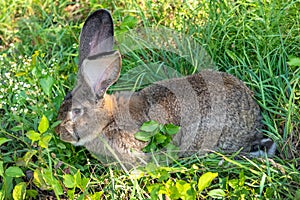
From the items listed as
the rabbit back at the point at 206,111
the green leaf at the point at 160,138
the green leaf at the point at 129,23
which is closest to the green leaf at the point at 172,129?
the green leaf at the point at 160,138

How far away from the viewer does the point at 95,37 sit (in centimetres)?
455

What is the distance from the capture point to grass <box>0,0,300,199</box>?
414 cm

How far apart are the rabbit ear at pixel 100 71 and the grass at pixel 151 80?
1.37 ft

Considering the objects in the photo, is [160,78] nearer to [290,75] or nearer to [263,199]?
[290,75]

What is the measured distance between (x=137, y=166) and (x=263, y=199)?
0.93 metres

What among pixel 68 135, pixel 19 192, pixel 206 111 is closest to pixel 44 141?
pixel 68 135

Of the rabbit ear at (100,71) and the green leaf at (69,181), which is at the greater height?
the rabbit ear at (100,71)

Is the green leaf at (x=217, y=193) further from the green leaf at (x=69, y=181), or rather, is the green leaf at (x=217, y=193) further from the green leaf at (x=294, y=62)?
the green leaf at (x=294, y=62)

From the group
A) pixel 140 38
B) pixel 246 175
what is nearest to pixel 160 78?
pixel 140 38

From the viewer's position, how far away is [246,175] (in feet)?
13.9

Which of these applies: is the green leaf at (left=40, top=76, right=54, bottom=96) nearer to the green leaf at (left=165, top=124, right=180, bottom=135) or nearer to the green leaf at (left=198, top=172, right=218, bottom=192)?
the green leaf at (left=165, top=124, right=180, bottom=135)

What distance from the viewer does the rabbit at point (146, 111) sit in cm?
438

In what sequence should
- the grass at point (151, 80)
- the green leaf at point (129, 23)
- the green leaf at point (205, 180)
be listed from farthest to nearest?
the green leaf at point (129, 23) → the grass at point (151, 80) → the green leaf at point (205, 180)

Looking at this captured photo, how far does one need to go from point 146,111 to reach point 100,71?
524mm
